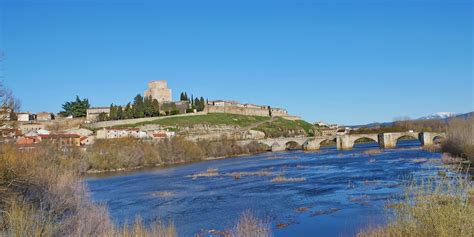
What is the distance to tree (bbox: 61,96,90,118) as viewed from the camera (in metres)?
98.9

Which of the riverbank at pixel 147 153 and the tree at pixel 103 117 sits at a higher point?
the tree at pixel 103 117

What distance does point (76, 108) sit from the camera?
98.9 metres

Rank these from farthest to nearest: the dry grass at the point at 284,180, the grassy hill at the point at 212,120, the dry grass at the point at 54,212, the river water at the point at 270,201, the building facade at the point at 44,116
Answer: the building facade at the point at 44,116, the grassy hill at the point at 212,120, the dry grass at the point at 284,180, the river water at the point at 270,201, the dry grass at the point at 54,212

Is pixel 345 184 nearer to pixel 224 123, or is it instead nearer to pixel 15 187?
pixel 15 187

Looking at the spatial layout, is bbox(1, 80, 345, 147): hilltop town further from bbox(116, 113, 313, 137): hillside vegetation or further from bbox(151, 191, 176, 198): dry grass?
Answer: bbox(151, 191, 176, 198): dry grass

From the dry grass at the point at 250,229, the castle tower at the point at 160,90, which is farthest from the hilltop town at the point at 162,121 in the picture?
the dry grass at the point at 250,229

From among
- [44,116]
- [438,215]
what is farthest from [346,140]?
[438,215]

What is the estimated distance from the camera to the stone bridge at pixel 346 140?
218 ft

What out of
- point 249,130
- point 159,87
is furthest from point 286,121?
point 159,87

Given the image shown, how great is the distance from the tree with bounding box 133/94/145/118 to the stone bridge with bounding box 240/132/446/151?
2554 cm

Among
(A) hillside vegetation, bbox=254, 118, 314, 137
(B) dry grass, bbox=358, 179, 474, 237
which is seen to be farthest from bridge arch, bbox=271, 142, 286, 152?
(B) dry grass, bbox=358, 179, 474, 237

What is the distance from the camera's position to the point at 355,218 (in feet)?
51.9

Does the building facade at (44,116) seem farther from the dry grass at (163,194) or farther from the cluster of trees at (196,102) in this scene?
the dry grass at (163,194)

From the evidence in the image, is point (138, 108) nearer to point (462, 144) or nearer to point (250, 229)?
point (462, 144)
